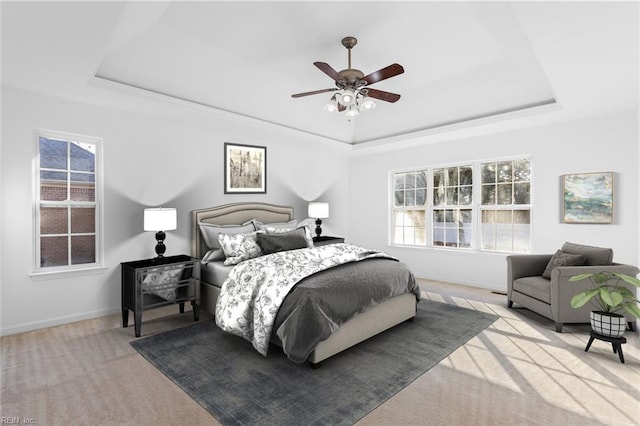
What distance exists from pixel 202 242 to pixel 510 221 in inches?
185

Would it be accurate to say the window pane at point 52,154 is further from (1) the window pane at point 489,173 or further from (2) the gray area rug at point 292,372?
(1) the window pane at point 489,173

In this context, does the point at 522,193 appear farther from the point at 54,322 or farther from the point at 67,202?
the point at 54,322

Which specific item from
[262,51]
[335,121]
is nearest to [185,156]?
[262,51]

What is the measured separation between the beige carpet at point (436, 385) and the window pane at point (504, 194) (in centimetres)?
231

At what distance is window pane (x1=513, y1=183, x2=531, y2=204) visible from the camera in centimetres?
494

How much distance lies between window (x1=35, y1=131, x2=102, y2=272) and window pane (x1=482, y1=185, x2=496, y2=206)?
5.54 meters

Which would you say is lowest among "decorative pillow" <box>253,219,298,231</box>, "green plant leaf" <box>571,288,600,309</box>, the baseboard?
the baseboard

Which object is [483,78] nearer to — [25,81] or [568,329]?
[568,329]

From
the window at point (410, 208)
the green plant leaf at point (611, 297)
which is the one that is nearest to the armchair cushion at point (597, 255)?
the green plant leaf at point (611, 297)

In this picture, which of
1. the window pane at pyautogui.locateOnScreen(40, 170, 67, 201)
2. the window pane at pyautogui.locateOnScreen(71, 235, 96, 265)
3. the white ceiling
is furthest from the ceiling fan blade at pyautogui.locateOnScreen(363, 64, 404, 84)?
the window pane at pyautogui.locateOnScreen(71, 235, 96, 265)

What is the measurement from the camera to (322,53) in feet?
12.1

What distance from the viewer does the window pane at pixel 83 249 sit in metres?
3.74

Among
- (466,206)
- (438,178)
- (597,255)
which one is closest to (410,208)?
(438,178)

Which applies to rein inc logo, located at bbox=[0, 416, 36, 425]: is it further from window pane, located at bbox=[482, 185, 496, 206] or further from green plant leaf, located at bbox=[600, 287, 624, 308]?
window pane, located at bbox=[482, 185, 496, 206]
